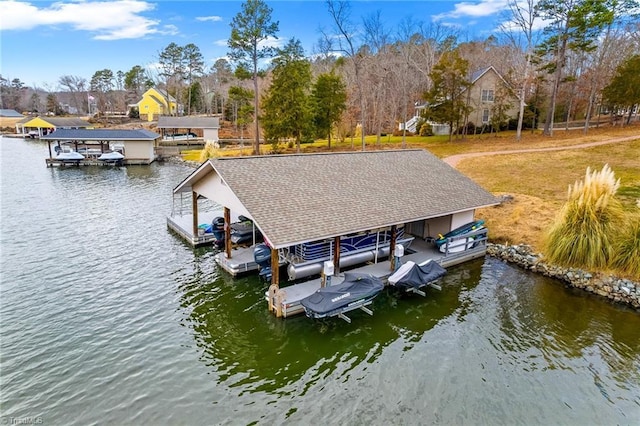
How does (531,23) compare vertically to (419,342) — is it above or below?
above

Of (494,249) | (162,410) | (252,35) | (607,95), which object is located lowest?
(162,410)

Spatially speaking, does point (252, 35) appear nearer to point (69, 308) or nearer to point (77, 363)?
point (69, 308)

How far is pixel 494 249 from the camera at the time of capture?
62.0 feet

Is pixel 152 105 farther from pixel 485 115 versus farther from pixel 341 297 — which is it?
pixel 341 297

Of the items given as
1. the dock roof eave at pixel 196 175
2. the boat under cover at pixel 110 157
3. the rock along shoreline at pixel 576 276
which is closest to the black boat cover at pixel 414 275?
the rock along shoreline at pixel 576 276

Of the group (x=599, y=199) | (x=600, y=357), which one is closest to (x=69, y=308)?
(x=600, y=357)

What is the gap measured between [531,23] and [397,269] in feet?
126

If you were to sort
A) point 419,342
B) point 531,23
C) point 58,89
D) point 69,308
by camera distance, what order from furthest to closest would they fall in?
point 58,89, point 531,23, point 69,308, point 419,342

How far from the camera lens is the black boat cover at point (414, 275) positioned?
46.0 feet

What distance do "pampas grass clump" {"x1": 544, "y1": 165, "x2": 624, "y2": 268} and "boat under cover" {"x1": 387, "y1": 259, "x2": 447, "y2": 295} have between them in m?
6.12

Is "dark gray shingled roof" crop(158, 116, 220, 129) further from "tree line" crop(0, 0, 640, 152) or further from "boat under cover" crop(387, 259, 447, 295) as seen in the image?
"boat under cover" crop(387, 259, 447, 295)

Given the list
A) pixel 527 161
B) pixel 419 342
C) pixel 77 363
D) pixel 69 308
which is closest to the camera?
pixel 77 363

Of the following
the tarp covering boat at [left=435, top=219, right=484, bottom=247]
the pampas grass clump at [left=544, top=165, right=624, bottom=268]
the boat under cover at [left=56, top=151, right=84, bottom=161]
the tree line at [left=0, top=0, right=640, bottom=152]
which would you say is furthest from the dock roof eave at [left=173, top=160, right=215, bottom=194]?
the boat under cover at [left=56, top=151, right=84, bottom=161]

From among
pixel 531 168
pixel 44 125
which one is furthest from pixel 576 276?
pixel 44 125
